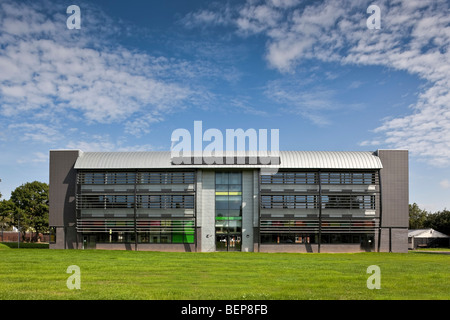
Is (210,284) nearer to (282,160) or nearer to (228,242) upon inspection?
(228,242)

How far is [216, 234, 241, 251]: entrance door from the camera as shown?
53938mm

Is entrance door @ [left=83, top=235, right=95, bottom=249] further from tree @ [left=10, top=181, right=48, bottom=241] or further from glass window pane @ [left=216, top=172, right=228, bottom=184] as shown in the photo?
tree @ [left=10, top=181, right=48, bottom=241]

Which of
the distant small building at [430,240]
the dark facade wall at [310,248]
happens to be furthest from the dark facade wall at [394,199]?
the distant small building at [430,240]

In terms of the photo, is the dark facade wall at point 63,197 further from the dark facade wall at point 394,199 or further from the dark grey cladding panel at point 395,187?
the dark grey cladding panel at point 395,187

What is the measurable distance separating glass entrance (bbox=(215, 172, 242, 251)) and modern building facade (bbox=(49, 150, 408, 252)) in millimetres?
133

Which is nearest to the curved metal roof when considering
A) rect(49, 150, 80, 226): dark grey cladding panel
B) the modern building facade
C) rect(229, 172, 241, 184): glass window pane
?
the modern building facade

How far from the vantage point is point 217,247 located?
5394 cm

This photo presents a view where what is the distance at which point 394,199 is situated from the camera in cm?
5369

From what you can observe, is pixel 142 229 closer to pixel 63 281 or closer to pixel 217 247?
pixel 217 247

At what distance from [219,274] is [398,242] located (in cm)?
3848

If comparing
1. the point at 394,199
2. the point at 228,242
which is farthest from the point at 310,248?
the point at 394,199

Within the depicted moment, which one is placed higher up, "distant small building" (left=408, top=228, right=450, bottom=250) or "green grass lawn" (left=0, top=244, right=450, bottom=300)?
"green grass lawn" (left=0, top=244, right=450, bottom=300)

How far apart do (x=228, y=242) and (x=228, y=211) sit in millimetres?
4079

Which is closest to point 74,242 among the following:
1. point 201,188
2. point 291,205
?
point 201,188
